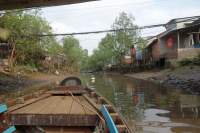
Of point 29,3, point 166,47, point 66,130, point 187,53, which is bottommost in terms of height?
Answer: point 66,130

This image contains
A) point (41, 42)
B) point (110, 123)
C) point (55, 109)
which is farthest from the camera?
point (41, 42)

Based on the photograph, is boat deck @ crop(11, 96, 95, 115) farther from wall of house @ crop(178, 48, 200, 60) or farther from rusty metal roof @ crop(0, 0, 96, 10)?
wall of house @ crop(178, 48, 200, 60)

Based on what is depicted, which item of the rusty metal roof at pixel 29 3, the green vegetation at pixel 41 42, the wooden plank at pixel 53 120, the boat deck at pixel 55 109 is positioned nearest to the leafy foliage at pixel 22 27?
the green vegetation at pixel 41 42

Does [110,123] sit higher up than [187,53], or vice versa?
[187,53]

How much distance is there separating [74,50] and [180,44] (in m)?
40.8

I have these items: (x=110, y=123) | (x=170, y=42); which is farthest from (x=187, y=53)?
(x=110, y=123)

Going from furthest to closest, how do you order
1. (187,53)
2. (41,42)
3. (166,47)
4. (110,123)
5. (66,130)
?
(166,47)
(41,42)
(187,53)
(66,130)
(110,123)

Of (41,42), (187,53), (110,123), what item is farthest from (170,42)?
(110,123)

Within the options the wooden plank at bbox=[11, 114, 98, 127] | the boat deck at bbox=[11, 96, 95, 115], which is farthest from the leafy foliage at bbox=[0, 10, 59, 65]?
the wooden plank at bbox=[11, 114, 98, 127]

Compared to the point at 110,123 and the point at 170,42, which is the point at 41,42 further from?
the point at 110,123

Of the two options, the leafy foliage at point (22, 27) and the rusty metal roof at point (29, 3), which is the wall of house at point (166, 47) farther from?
the rusty metal roof at point (29, 3)

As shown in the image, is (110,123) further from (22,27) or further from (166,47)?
(166,47)

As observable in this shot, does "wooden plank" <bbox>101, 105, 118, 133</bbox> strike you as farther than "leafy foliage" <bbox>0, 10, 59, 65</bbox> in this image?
No

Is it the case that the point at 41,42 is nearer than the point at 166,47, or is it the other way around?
the point at 41,42
